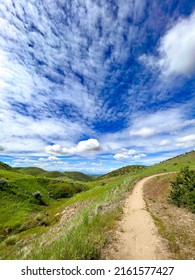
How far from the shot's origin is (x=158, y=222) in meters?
13.3

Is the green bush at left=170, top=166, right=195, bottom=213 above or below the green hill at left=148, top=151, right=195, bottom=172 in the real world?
below

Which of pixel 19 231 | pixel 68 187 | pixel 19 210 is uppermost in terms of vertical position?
pixel 68 187

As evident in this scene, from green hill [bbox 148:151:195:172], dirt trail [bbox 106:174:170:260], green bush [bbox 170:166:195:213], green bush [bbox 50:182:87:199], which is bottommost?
dirt trail [bbox 106:174:170:260]

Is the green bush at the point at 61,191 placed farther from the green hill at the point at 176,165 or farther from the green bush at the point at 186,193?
the green bush at the point at 186,193

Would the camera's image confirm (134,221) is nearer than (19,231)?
Yes

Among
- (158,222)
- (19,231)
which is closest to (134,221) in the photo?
(158,222)

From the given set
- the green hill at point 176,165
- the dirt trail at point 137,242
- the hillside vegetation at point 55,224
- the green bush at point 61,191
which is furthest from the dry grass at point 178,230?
the green bush at point 61,191

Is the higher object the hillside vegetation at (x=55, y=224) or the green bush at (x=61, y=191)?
the green bush at (x=61, y=191)

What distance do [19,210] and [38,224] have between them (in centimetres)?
803

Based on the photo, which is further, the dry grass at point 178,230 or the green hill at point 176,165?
the green hill at point 176,165

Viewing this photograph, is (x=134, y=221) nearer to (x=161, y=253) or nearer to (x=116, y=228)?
(x=116, y=228)

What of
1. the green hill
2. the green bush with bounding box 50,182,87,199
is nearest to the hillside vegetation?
the green bush with bounding box 50,182,87,199

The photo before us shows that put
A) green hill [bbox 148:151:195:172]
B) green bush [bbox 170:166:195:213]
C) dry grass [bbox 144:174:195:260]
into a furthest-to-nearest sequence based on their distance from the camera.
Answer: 1. green hill [bbox 148:151:195:172]
2. green bush [bbox 170:166:195:213]
3. dry grass [bbox 144:174:195:260]

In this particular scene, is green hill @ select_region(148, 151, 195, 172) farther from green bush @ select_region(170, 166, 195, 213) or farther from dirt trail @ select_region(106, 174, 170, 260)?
dirt trail @ select_region(106, 174, 170, 260)
